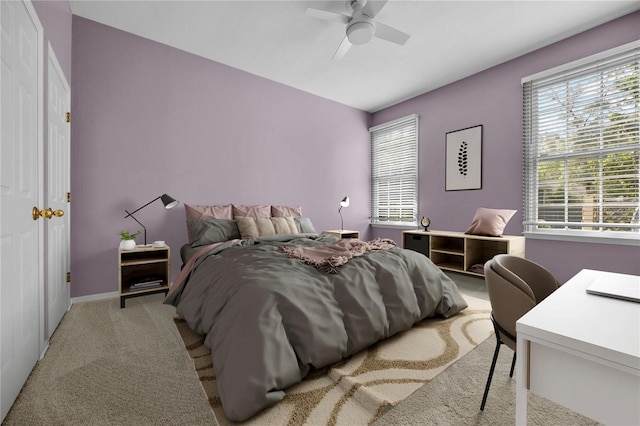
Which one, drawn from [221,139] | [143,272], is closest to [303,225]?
[221,139]

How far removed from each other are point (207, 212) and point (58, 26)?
1991 mm

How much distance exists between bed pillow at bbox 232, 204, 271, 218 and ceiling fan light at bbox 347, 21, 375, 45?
2163 millimetres

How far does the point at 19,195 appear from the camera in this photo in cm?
144

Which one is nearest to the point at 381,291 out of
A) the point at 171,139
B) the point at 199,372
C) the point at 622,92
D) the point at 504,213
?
the point at 199,372

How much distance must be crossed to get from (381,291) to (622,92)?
3145 mm

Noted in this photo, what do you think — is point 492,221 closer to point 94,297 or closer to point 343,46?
point 343,46

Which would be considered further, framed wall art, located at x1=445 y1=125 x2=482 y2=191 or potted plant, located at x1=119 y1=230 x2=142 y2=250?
framed wall art, located at x1=445 y1=125 x2=482 y2=191

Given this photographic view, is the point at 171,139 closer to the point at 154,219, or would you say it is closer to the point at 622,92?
the point at 154,219

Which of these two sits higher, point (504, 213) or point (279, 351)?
point (504, 213)

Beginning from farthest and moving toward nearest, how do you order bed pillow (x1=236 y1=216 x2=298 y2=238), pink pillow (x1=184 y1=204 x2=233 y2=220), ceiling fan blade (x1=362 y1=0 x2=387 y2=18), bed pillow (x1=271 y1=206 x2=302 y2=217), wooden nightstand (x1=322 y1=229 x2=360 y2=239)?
wooden nightstand (x1=322 y1=229 x2=360 y2=239) → bed pillow (x1=271 y1=206 x2=302 y2=217) → pink pillow (x1=184 y1=204 x2=233 y2=220) → bed pillow (x1=236 y1=216 x2=298 y2=238) → ceiling fan blade (x1=362 y1=0 x2=387 y2=18)

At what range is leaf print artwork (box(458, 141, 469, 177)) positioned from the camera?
4.03 meters

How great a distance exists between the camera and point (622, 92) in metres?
2.80

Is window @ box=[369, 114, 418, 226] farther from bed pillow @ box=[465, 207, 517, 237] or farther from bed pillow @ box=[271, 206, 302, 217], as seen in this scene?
bed pillow @ box=[271, 206, 302, 217]

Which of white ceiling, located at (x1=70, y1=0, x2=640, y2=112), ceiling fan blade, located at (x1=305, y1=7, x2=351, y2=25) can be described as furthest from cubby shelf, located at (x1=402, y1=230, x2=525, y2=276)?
ceiling fan blade, located at (x1=305, y1=7, x2=351, y2=25)
